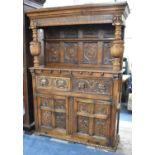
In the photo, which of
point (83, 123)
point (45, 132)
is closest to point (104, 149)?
point (83, 123)

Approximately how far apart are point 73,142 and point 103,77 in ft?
3.24

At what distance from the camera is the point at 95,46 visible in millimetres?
2428

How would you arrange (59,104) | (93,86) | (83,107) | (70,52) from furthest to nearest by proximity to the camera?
(70,52), (59,104), (83,107), (93,86)

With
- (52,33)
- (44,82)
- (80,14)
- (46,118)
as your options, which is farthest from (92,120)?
(52,33)

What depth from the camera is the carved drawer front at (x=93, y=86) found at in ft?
6.88

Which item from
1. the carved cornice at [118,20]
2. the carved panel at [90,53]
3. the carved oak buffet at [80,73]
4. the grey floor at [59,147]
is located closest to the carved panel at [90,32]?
the carved oak buffet at [80,73]

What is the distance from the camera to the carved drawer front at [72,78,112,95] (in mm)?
2096

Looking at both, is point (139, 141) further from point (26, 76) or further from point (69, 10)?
point (26, 76)

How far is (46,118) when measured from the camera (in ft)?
8.18

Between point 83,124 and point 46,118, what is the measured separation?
0.55m

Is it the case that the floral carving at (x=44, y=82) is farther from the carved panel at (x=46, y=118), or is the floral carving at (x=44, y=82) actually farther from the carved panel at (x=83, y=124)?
the carved panel at (x=83, y=124)

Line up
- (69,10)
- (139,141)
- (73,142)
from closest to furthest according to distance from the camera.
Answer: (139,141) → (69,10) → (73,142)

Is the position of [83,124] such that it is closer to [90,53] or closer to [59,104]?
[59,104]

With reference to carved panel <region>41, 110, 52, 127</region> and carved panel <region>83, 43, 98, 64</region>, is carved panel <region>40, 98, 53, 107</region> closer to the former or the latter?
carved panel <region>41, 110, 52, 127</region>
